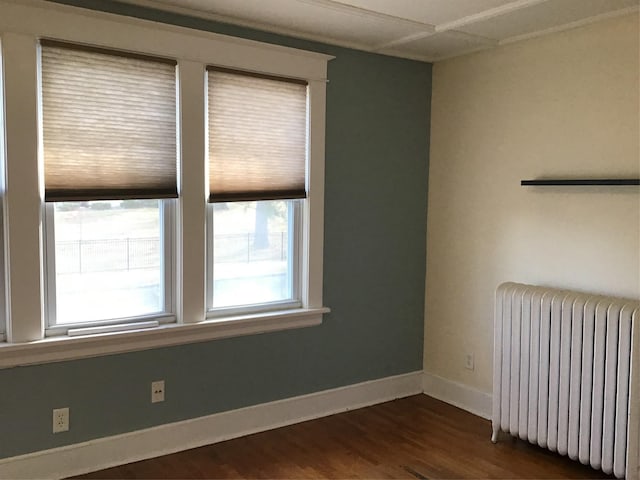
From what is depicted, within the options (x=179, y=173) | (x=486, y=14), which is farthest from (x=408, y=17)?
(x=179, y=173)

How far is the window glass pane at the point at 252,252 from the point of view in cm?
352

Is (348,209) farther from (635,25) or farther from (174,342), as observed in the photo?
(635,25)

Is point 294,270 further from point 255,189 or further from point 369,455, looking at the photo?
point 369,455

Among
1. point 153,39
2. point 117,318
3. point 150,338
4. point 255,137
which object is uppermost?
point 153,39

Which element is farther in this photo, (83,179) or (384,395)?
(384,395)

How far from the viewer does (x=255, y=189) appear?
353 cm

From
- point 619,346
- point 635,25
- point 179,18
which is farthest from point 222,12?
point 619,346

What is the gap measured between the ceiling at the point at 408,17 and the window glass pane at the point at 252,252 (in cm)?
102

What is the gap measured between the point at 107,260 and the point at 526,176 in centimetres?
244

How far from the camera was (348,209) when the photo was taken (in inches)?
155

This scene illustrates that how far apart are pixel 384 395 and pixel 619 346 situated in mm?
1692

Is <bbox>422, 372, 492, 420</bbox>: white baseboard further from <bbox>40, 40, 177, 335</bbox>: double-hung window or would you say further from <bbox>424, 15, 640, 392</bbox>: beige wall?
<bbox>40, 40, 177, 335</bbox>: double-hung window

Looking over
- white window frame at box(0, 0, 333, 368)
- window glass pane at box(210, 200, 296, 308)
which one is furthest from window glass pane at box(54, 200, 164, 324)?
window glass pane at box(210, 200, 296, 308)

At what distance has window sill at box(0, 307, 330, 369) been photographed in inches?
114
